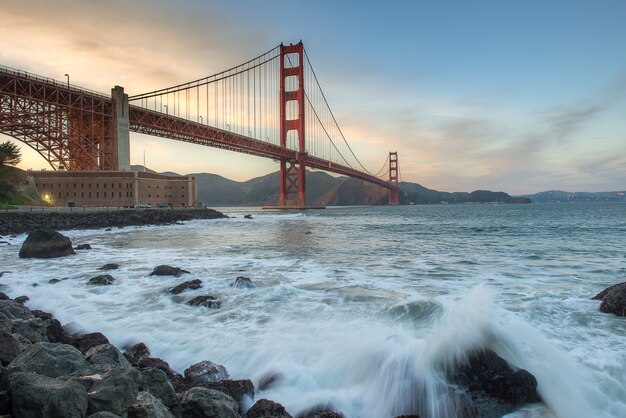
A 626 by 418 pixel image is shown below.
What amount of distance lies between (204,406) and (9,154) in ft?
122

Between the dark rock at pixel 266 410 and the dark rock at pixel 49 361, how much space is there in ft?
4.16

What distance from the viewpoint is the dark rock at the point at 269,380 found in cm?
367

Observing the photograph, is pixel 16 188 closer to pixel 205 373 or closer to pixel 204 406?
pixel 205 373

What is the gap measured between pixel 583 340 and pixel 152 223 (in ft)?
100.0

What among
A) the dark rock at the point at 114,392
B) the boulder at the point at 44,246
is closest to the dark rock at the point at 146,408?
the dark rock at the point at 114,392

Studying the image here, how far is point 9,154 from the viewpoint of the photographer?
31391mm

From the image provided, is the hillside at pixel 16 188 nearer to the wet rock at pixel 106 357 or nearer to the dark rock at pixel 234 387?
the wet rock at pixel 106 357

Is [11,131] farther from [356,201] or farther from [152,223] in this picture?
[356,201]

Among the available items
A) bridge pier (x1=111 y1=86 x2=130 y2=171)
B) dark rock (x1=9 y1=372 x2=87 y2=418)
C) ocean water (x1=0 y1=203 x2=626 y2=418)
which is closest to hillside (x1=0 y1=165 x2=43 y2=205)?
bridge pier (x1=111 y1=86 x2=130 y2=171)

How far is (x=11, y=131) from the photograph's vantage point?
37125 mm

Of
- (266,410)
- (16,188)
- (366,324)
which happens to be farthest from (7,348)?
(16,188)

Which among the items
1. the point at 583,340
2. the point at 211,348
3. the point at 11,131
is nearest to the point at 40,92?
the point at 11,131

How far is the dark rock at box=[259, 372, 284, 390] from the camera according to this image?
144 inches

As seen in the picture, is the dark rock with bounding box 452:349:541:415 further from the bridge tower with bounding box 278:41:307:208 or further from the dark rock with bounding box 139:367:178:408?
the bridge tower with bounding box 278:41:307:208
